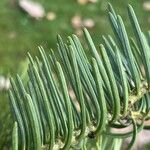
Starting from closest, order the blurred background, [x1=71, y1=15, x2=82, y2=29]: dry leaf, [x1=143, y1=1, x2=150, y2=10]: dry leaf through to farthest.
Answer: the blurred background → [x1=71, y1=15, x2=82, y2=29]: dry leaf → [x1=143, y1=1, x2=150, y2=10]: dry leaf

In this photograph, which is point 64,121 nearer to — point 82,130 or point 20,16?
point 82,130

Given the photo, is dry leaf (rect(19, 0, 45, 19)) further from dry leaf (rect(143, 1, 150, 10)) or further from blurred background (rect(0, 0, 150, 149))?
dry leaf (rect(143, 1, 150, 10))

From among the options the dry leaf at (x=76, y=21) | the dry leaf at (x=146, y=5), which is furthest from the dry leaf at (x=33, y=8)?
the dry leaf at (x=146, y=5)

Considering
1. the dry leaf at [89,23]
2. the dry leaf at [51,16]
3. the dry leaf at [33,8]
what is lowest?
the dry leaf at [89,23]

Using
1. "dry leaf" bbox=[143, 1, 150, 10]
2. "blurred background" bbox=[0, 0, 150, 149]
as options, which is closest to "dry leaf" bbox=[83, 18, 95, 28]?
"blurred background" bbox=[0, 0, 150, 149]

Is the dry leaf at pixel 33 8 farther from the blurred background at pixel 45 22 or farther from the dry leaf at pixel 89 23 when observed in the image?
the dry leaf at pixel 89 23

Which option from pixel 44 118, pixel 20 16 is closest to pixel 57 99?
pixel 44 118

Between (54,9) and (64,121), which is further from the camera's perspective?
(54,9)
